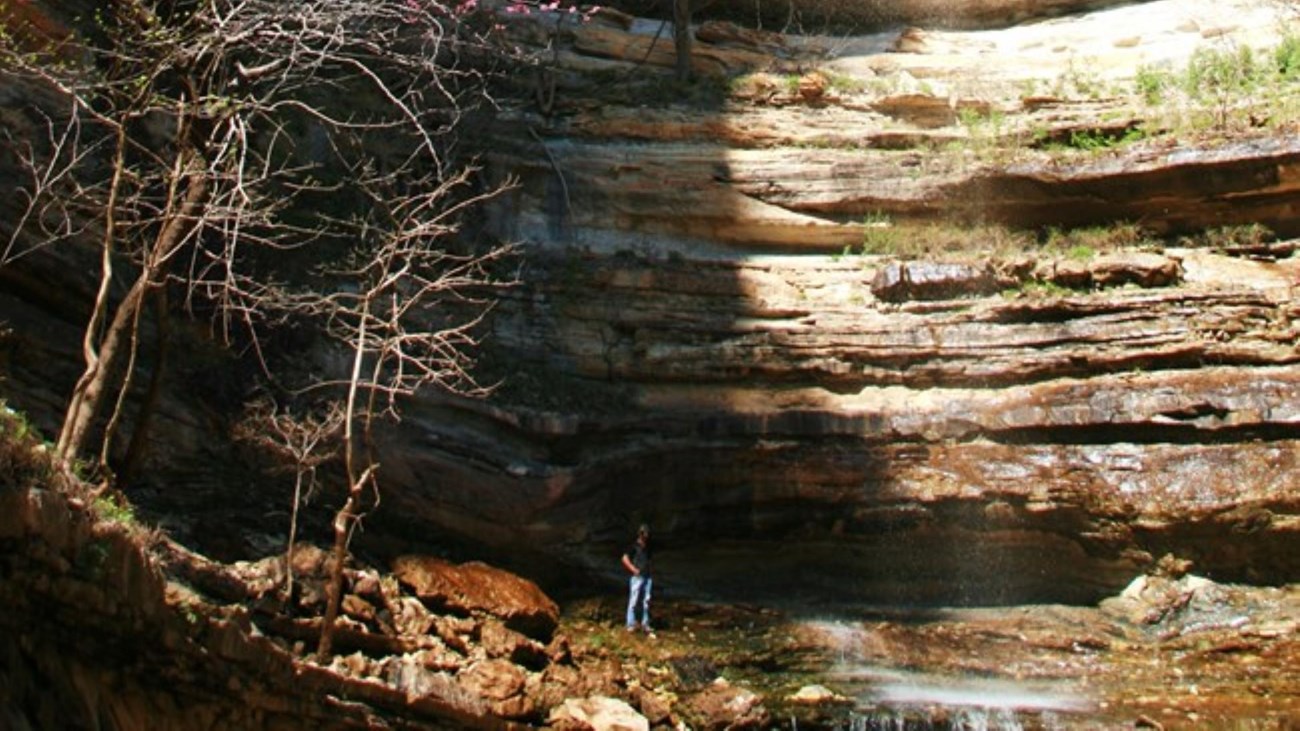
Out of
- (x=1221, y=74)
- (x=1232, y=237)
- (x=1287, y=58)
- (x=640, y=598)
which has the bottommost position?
(x=640, y=598)

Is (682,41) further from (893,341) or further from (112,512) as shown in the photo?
(112,512)

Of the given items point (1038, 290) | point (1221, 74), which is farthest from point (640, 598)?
point (1221, 74)

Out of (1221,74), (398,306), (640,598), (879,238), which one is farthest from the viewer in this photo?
(1221,74)

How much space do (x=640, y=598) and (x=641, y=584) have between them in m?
0.17

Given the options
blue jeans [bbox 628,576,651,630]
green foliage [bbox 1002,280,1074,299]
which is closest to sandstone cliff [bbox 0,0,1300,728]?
green foliage [bbox 1002,280,1074,299]

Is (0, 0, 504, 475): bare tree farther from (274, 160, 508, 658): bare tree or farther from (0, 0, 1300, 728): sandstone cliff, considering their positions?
(0, 0, 1300, 728): sandstone cliff

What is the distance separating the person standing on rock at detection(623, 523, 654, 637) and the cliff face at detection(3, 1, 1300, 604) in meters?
0.87

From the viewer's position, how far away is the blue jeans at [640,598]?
41.0ft

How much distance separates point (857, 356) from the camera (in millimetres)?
14594

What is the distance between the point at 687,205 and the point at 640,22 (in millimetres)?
5484

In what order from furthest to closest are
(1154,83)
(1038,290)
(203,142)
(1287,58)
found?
(1154,83) < (1287,58) < (1038,290) < (203,142)

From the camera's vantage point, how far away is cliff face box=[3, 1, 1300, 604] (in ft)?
41.9

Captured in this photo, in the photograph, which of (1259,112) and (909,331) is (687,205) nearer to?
(909,331)

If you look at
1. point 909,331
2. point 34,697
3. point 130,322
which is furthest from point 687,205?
point 34,697
